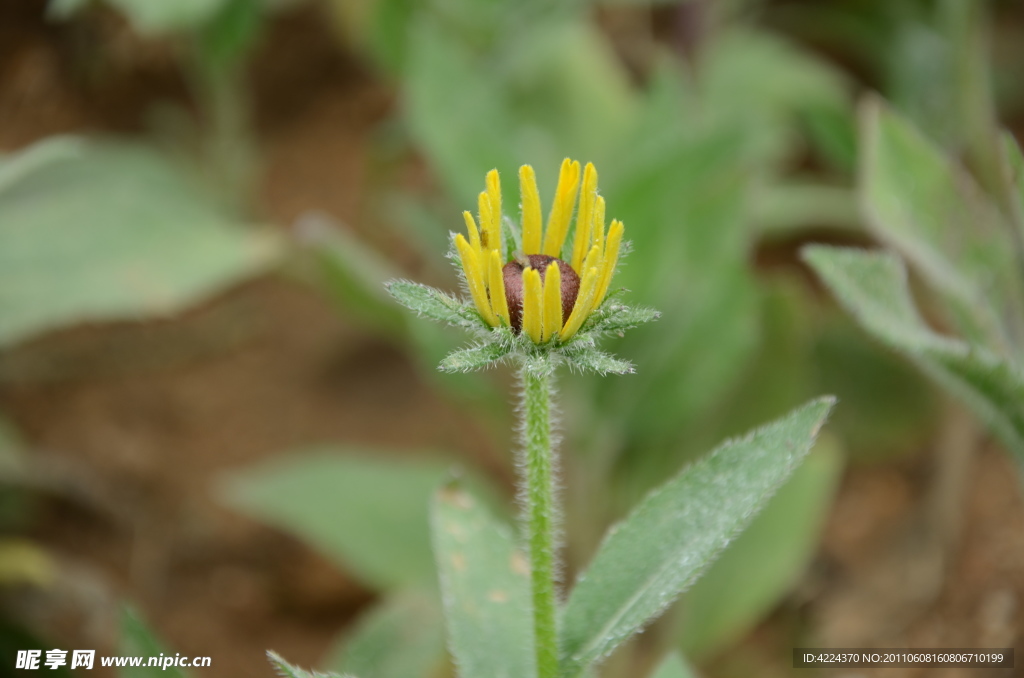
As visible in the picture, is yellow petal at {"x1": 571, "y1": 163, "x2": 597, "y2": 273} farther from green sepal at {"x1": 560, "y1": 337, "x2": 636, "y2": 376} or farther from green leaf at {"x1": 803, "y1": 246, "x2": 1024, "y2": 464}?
green leaf at {"x1": 803, "y1": 246, "x2": 1024, "y2": 464}

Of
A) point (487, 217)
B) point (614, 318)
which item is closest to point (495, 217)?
point (487, 217)

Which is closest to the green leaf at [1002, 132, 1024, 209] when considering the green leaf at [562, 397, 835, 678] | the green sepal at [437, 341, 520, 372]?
the green leaf at [562, 397, 835, 678]

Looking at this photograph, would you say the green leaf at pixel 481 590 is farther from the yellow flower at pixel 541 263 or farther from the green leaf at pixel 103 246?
the green leaf at pixel 103 246

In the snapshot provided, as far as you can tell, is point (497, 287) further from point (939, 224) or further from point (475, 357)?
point (939, 224)

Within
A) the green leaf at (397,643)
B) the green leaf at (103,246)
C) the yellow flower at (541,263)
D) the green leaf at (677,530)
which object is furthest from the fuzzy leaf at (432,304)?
the green leaf at (103,246)

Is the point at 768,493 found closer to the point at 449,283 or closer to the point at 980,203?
the point at 980,203
